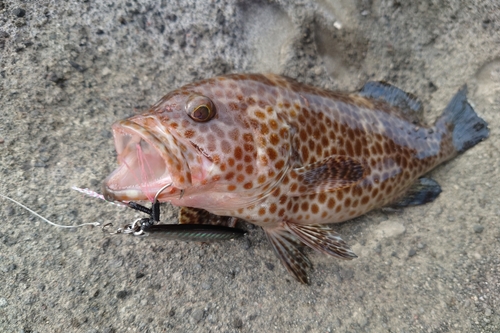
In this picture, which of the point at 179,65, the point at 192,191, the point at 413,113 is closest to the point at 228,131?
the point at 192,191

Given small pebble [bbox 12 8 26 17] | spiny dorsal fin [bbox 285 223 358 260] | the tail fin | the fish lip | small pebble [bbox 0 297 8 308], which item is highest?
the tail fin

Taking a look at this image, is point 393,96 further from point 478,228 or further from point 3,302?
point 3,302

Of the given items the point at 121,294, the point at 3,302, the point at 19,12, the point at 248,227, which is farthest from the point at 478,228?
the point at 19,12

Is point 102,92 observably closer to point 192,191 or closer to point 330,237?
point 192,191

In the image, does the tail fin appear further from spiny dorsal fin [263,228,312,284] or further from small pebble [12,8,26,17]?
small pebble [12,8,26,17]

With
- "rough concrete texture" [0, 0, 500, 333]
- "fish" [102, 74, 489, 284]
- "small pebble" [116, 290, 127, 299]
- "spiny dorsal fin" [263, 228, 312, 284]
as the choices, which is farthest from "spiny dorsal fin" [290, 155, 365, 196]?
"small pebble" [116, 290, 127, 299]

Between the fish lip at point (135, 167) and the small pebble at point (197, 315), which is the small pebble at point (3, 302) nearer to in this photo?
the fish lip at point (135, 167)

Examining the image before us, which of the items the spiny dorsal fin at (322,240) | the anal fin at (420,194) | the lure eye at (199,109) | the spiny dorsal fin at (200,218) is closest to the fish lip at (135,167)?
the lure eye at (199,109)
